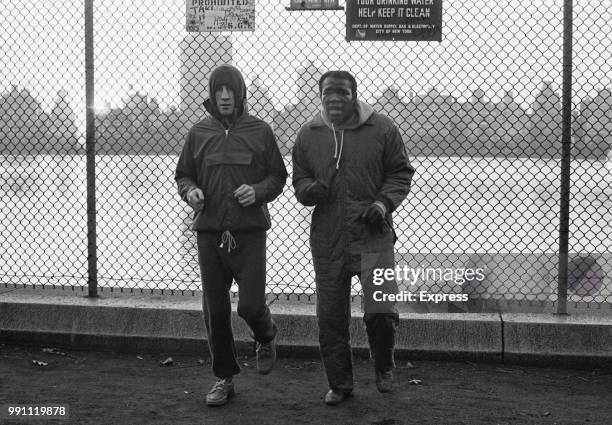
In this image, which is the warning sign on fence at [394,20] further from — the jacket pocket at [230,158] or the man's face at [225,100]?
the jacket pocket at [230,158]

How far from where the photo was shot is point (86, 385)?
A: 193 inches

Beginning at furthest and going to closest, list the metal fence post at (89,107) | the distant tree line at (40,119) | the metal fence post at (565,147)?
the distant tree line at (40,119) < the metal fence post at (89,107) < the metal fence post at (565,147)

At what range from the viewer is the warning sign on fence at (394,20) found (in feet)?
17.9

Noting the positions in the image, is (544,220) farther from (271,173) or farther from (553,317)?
(271,173)

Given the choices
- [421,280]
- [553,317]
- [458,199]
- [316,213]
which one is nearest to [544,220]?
[458,199]

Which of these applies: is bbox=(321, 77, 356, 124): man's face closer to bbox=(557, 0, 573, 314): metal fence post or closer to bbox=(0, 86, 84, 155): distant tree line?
bbox=(557, 0, 573, 314): metal fence post

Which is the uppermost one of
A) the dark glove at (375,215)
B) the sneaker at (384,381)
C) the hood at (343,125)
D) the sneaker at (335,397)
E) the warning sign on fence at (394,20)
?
the warning sign on fence at (394,20)

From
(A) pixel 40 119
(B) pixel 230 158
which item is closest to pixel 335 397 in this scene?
(B) pixel 230 158

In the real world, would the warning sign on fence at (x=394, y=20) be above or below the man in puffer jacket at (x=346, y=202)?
above

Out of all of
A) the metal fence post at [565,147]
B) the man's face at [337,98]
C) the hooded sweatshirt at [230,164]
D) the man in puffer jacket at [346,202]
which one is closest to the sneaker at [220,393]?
the man in puffer jacket at [346,202]

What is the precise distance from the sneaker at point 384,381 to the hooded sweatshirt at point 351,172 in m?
0.77

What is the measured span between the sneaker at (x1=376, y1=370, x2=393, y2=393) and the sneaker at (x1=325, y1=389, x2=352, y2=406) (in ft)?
0.65

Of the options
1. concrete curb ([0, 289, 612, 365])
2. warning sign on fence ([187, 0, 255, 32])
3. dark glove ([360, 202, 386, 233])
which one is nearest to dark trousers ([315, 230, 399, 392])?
dark glove ([360, 202, 386, 233])

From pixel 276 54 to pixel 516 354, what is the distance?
299 centimetres
